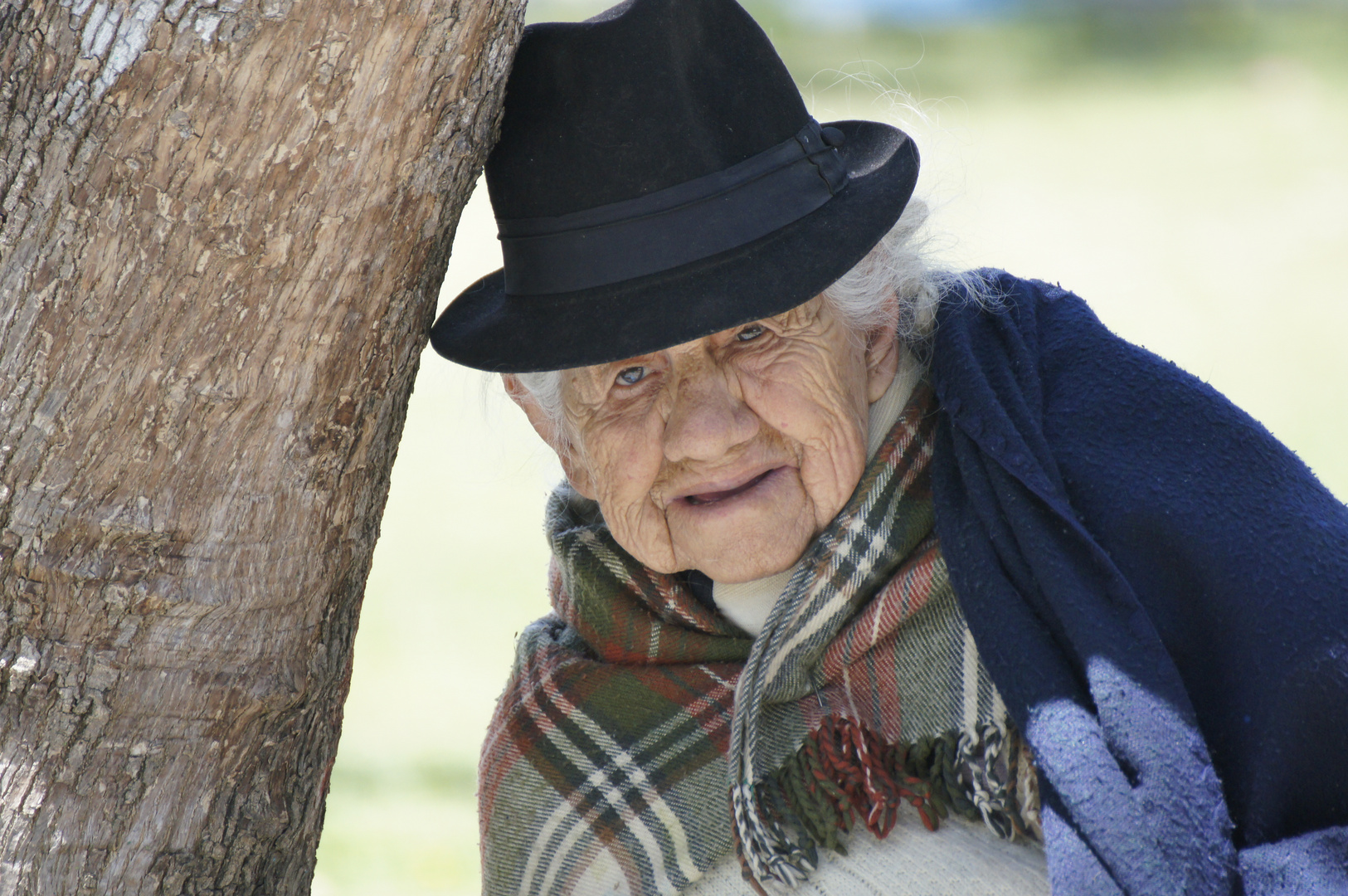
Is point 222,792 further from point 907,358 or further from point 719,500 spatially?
point 907,358

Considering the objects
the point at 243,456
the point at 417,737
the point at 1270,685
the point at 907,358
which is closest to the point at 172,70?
the point at 243,456

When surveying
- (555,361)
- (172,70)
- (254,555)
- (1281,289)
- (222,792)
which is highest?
(1281,289)

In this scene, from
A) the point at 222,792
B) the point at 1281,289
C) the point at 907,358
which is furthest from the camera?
the point at 1281,289

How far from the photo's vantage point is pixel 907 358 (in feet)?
7.02

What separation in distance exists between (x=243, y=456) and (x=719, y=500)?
79 centimetres

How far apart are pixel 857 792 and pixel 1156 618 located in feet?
1.81

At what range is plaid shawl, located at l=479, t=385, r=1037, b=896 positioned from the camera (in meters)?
1.88

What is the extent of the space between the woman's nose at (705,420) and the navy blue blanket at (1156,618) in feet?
1.08

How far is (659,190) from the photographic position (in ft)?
5.84

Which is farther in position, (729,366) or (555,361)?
(729,366)

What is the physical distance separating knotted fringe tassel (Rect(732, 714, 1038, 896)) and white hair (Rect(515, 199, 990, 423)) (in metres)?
0.69

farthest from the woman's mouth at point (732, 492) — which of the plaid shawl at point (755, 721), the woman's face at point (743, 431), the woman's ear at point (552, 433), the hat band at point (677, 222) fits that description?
the hat band at point (677, 222)

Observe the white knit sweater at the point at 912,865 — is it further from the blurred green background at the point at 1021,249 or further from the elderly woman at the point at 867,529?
the blurred green background at the point at 1021,249

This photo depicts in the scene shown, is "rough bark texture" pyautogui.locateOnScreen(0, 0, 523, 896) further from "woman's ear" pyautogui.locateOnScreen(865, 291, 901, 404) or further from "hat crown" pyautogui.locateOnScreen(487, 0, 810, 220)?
"woman's ear" pyautogui.locateOnScreen(865, 291, 901, 404)
